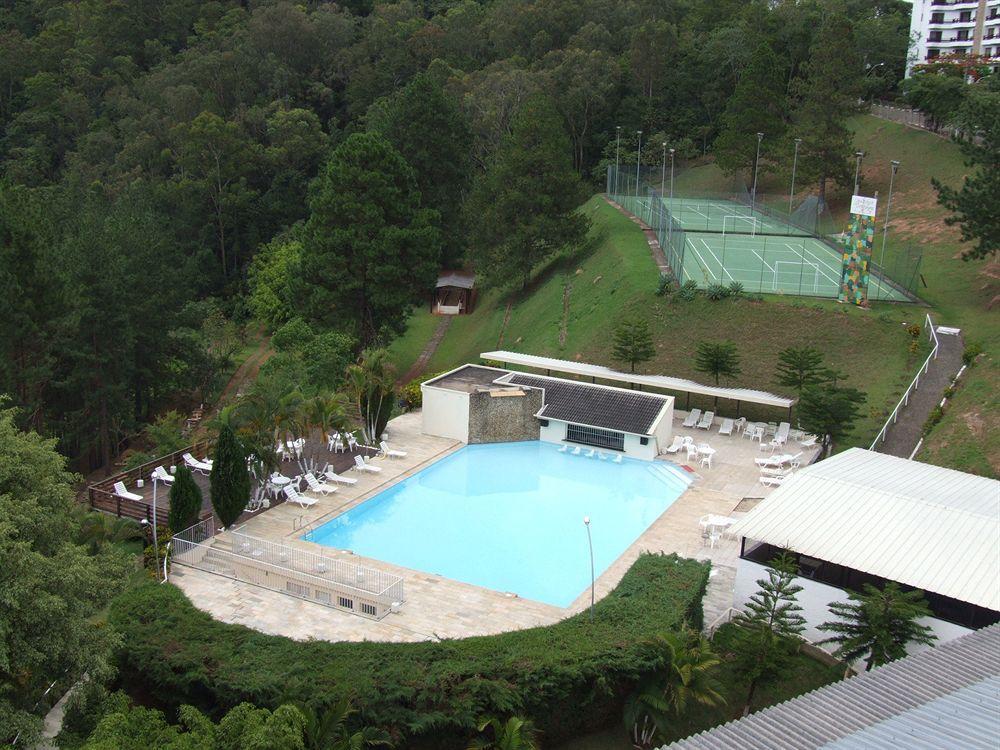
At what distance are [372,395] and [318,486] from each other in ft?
13.6

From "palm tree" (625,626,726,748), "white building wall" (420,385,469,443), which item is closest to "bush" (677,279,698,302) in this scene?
"white building wall" (420,385,469,443)

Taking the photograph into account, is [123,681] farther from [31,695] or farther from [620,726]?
[620,726]

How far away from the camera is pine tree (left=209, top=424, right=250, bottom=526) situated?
2253 centimetres

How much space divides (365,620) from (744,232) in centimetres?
3636

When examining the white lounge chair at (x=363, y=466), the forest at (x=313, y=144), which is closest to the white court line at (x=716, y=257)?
the forest at (x=313, y=144)

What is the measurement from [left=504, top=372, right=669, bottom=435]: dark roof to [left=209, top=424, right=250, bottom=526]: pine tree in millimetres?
11194

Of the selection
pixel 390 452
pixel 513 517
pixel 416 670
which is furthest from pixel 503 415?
pixel 416 670

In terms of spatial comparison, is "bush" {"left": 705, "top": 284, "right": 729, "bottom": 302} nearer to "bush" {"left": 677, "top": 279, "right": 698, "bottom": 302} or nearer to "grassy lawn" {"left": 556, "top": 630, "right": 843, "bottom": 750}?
"bush" {"left": 677, "top": 279, "right": 698, "bottom": 302}

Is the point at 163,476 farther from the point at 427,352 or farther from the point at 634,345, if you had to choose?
the point at 427,352

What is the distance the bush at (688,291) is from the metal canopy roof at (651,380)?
5.06m

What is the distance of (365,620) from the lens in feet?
61.8

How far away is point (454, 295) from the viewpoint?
52.2 meters

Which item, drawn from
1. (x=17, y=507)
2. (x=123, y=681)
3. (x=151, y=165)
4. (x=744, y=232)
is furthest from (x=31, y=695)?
(x=151, y=165)

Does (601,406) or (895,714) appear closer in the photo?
(895,714)
